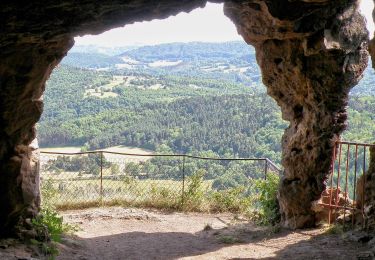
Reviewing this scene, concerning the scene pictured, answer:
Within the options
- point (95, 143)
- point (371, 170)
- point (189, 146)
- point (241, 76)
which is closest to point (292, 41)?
point (371, 170)

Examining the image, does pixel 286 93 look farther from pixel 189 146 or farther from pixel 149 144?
pixel 149 144

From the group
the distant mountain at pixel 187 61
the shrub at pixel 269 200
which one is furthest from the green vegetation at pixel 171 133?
the distant mountain at pixel 187 61

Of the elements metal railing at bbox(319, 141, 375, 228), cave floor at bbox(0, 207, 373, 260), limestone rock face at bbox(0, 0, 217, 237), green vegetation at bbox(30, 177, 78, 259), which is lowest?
cave floor at bbox(0, 207, 373, 260)

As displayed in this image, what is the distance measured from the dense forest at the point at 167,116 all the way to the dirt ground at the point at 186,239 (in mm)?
11596

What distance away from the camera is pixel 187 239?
33.6 ft

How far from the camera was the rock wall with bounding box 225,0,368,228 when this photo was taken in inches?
343

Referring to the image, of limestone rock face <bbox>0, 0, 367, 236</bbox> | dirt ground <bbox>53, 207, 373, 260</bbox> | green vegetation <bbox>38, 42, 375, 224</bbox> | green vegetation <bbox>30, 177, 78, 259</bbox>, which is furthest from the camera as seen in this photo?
green vegetation <bbox>38, 42, 375, 224</bbox>

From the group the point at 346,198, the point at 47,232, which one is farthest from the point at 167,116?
the point at 47,232

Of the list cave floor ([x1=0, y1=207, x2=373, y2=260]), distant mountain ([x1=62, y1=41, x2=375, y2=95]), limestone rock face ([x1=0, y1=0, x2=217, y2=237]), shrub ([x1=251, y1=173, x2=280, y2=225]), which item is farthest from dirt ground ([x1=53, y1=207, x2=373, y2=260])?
distant mountain ([x1=62, y1=41, x2=375, y2=95])

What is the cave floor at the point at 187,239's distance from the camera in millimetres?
8133

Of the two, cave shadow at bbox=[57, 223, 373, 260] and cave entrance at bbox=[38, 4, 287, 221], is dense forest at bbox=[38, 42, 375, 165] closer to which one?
cave entrance at bbox=[38, 4, 287, 221]

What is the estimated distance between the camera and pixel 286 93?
1025 centimetres

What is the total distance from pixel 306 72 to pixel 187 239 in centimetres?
426

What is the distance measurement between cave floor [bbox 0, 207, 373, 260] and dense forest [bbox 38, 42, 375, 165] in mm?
11729
